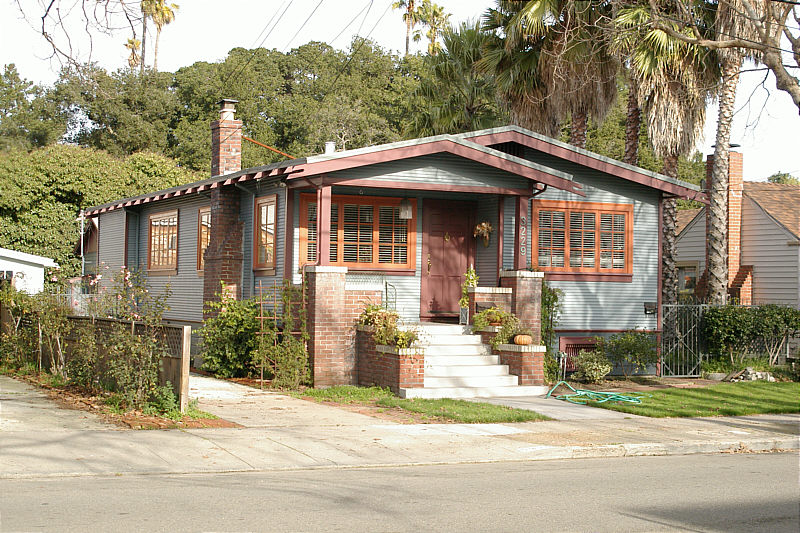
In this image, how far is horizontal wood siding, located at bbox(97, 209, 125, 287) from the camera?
25.7 metres

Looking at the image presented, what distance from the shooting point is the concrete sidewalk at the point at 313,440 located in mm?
9531

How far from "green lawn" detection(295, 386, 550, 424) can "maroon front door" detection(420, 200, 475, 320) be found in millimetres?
3704

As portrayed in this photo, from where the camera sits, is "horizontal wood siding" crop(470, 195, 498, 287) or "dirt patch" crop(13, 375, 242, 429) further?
"horizontal wood siding" crop(470, 195, 498, 287)

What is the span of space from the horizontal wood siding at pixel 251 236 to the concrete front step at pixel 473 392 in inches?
141

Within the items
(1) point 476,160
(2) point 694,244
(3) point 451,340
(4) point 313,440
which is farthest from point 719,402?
(2) point 694,244

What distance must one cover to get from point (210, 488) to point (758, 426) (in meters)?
8.86

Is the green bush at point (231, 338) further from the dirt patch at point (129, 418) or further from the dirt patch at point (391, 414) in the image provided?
the dirt patch at point (129, 418)

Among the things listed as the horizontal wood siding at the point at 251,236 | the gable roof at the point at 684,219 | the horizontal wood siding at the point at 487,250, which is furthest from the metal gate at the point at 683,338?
the gable roof at the point at 684,219

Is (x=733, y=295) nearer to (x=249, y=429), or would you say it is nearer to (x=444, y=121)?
(x=444, y=121)

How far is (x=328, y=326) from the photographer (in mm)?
15891

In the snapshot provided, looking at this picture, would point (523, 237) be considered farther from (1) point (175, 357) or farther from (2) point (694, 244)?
(2) point (694, 244)

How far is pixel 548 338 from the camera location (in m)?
18.4

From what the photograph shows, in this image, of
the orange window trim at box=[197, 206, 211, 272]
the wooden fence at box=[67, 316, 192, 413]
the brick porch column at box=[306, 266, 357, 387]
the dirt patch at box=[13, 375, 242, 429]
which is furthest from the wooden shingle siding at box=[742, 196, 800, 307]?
the wooden fence at box=[67, 316, 192, 413]

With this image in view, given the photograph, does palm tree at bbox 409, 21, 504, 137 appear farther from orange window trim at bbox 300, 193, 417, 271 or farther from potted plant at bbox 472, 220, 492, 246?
orange window trim at bbox 300, 193, 417, 271
